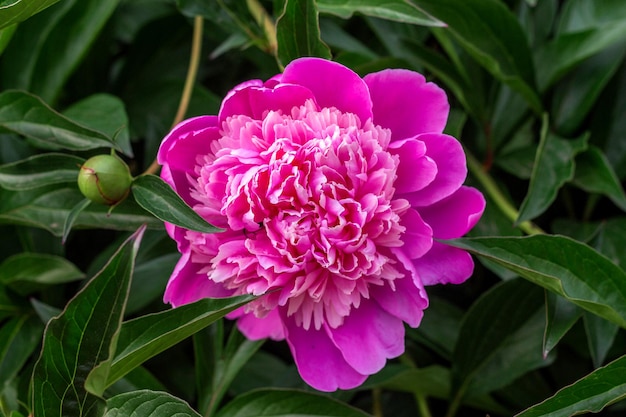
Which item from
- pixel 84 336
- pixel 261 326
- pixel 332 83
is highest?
pixel 332 83

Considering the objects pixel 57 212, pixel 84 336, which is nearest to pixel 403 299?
pixel 84 336

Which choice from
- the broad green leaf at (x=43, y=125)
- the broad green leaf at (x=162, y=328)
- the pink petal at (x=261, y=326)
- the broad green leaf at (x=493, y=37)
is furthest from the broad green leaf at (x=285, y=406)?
the broad green leaf at (x=493, y=37)

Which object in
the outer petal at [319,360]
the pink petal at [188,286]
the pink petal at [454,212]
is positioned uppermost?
the pink petal at [454,212]

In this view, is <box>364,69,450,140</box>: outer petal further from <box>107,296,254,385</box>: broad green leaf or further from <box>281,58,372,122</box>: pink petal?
<box>107,296,254,385</box>: broad green leaf

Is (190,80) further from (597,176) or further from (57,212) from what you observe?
(597,176)

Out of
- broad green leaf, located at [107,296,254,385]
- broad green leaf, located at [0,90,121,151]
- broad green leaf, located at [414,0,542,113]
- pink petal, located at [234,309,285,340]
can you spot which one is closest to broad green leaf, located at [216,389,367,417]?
pink petal, located at [234,309,285,340]

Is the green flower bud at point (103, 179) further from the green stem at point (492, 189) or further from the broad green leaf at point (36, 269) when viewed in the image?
the green stem at point (492, 189)
